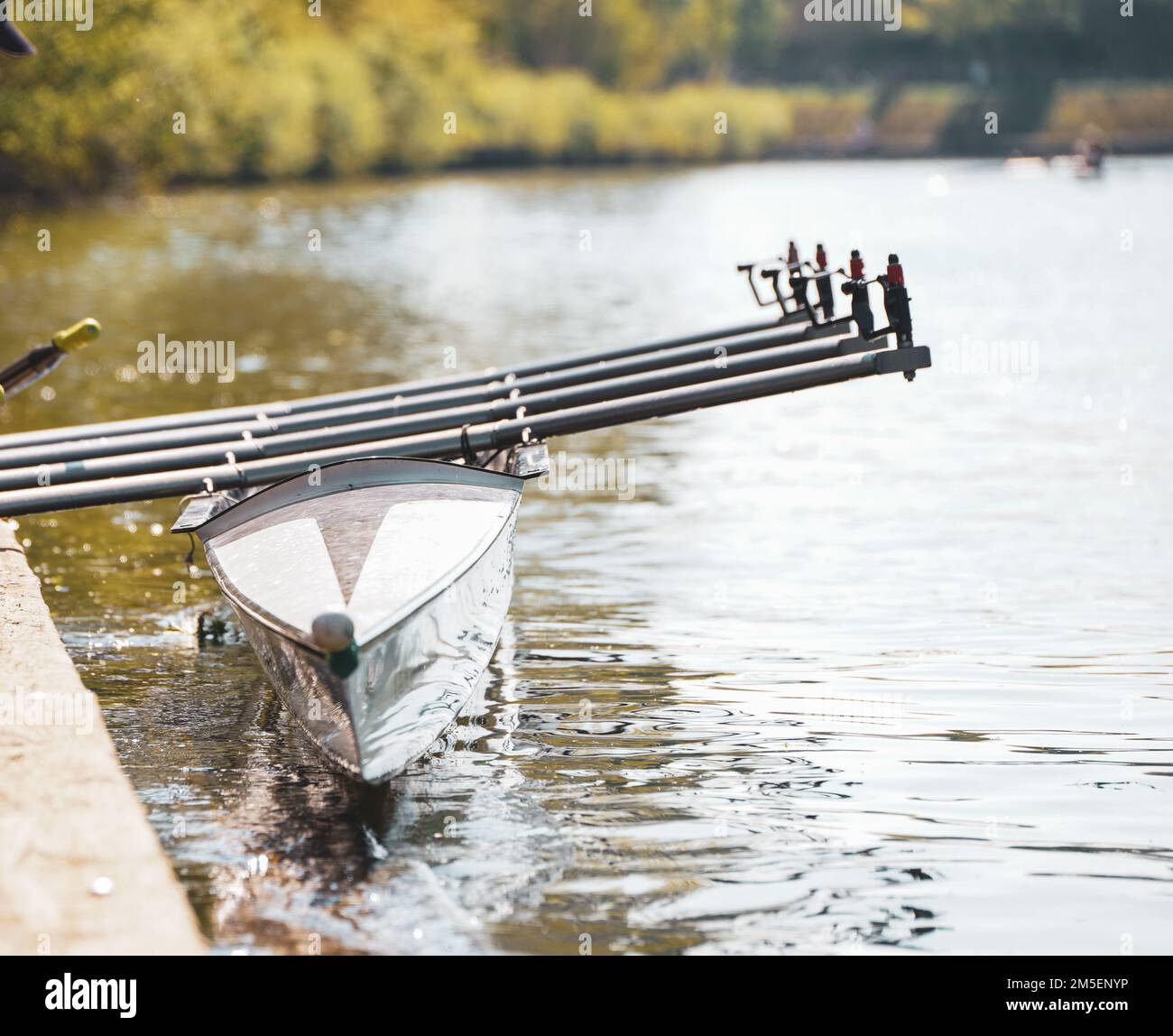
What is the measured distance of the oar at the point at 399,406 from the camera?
9.44 metres

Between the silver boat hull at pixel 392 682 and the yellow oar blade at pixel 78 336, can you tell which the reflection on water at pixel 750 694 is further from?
the yellow oar blade at pixel 78 336

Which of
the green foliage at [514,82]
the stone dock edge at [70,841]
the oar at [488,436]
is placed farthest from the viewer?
the green foliage at [514,82]

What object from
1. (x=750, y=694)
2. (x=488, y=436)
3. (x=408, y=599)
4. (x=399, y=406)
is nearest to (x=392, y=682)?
(x=408, y=599)

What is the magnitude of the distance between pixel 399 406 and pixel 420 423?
751 mm

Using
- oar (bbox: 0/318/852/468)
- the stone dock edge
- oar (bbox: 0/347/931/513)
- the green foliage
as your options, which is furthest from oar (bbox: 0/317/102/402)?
the green foliage

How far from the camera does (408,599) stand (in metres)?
6.86

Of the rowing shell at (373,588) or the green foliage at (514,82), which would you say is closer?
the rowing shell at (373,588)

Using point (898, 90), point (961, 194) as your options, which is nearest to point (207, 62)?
point (961, 194)

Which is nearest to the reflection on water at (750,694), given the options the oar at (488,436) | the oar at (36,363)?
the oar at (488,436)

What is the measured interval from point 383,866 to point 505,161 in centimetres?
7225

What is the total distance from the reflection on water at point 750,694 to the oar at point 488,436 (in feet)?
3.56

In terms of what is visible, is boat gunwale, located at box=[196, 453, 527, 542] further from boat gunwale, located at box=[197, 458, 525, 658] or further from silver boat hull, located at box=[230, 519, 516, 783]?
silver boat hull, located at box=[230, 519, 516, 783]

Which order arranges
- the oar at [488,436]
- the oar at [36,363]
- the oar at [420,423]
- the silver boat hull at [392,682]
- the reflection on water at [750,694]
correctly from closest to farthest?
the reflection on water at [750,694]
the silver boat hull at [392,682]
the oar at [488,436]
the oar at [420,423]
the oar at [36,363]

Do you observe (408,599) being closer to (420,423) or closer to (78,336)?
(420,423)
